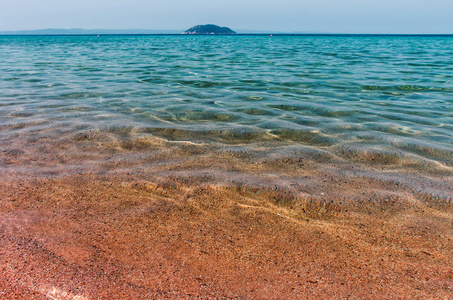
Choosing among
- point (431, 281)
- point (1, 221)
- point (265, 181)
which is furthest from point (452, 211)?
point (1, 221)

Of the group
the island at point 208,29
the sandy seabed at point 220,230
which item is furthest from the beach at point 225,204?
the island at point 208,29

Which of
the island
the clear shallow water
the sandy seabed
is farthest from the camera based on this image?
the island

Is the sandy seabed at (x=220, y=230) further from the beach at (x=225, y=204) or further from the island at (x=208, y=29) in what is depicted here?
the island at (x=208, y=29)

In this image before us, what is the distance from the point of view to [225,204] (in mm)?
2307

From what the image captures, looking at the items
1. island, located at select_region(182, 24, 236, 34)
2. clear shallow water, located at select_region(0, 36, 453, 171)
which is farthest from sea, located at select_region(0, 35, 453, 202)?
island, located at select_region(182, 24, 236, 34)

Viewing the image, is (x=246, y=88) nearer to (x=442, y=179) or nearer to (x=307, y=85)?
(x=307, y=85)

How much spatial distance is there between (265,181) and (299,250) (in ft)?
2.90

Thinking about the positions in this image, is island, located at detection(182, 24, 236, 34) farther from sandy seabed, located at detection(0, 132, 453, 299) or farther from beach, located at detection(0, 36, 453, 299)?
sandy seabed, located at detection(0, 132, 453, 299)

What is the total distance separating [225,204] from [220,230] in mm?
325

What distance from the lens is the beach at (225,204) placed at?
5.18 ft

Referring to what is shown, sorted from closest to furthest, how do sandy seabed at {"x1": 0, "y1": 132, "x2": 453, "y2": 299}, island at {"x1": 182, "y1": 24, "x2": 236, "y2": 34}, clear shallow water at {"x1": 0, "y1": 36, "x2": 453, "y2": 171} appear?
sandy seabed at {"x1": 0, "y1": 132, "x2": 453, "y2": 299}
clear shallow water at {"x1": 0, "y1": 36, "x2": 453, "y2": 171}
island at {"x1": 182, "y1": 24, "x2": 236, "y2": 34}

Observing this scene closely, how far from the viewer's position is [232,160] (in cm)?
308

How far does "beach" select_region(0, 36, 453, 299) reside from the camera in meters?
1.58

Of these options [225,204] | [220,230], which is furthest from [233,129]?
[220,230]
